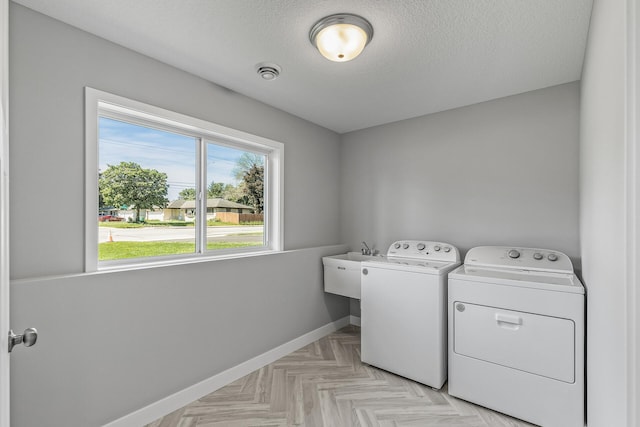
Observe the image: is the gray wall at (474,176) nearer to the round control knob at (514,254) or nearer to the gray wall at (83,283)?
the round control knob at (514,254)

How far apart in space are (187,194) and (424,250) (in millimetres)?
2123

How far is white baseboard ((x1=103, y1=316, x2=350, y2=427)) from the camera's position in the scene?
1.82 m

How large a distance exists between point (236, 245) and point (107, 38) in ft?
5.43

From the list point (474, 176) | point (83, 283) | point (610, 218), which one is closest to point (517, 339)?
point (610, 218)

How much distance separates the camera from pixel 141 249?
203 cm

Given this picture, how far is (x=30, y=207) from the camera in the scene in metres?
1.50

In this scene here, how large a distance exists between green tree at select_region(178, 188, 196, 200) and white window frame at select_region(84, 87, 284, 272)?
0.13ft

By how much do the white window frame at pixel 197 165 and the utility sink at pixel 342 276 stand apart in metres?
0.59

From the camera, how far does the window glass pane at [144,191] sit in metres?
1.89

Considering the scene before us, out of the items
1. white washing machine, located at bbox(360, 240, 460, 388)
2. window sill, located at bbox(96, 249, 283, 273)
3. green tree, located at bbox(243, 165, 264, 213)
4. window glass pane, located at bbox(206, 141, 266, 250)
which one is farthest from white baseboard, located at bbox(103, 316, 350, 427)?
green tree, located at bbox(243, 165, 264, 213)

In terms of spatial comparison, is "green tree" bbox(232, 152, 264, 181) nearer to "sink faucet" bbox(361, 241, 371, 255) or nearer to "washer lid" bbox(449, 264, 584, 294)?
"sink faucet" bbox(361, 241, 371, 255)

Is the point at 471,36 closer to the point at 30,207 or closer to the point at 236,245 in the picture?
the point at 236,245

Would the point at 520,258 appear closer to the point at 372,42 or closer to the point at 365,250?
the point at 365,250

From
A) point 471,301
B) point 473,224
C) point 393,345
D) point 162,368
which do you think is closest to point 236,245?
point 162,368
